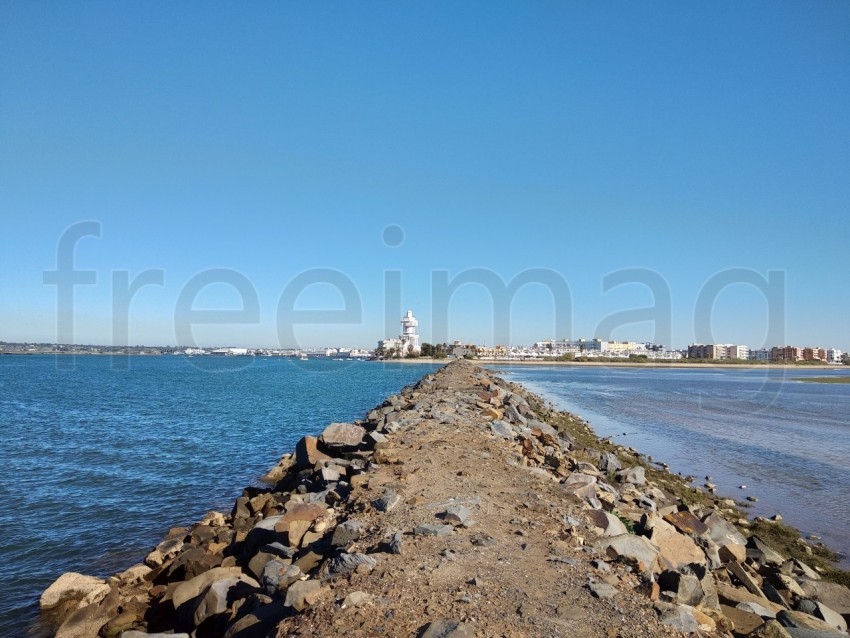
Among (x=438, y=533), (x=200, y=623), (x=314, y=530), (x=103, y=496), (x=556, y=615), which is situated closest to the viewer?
(x=556, y=615)

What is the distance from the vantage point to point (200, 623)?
18.2 ft

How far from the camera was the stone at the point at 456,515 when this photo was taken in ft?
21.2

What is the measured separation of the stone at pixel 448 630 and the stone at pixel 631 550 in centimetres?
248

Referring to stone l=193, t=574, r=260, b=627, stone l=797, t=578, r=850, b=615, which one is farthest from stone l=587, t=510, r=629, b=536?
stone l=193, t=574, r=260, b=627

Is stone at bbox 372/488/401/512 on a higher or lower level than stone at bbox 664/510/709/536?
higher

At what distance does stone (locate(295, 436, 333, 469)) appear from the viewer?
12.0 meters

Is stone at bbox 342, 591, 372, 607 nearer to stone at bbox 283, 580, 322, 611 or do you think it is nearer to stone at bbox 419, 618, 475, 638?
stone at bbox 283, 580, 322, 611

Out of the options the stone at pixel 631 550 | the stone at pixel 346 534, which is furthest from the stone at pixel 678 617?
the stone at pixel 346 534

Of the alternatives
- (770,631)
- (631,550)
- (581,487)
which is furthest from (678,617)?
(581,487)

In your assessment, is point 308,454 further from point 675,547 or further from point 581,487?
point 675,547

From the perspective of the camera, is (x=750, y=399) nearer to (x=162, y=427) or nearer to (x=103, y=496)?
(x=162, y=427)

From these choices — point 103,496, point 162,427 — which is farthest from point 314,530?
point 162,427

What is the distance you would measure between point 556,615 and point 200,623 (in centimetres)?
362

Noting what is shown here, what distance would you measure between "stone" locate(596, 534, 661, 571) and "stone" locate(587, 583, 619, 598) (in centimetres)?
85
